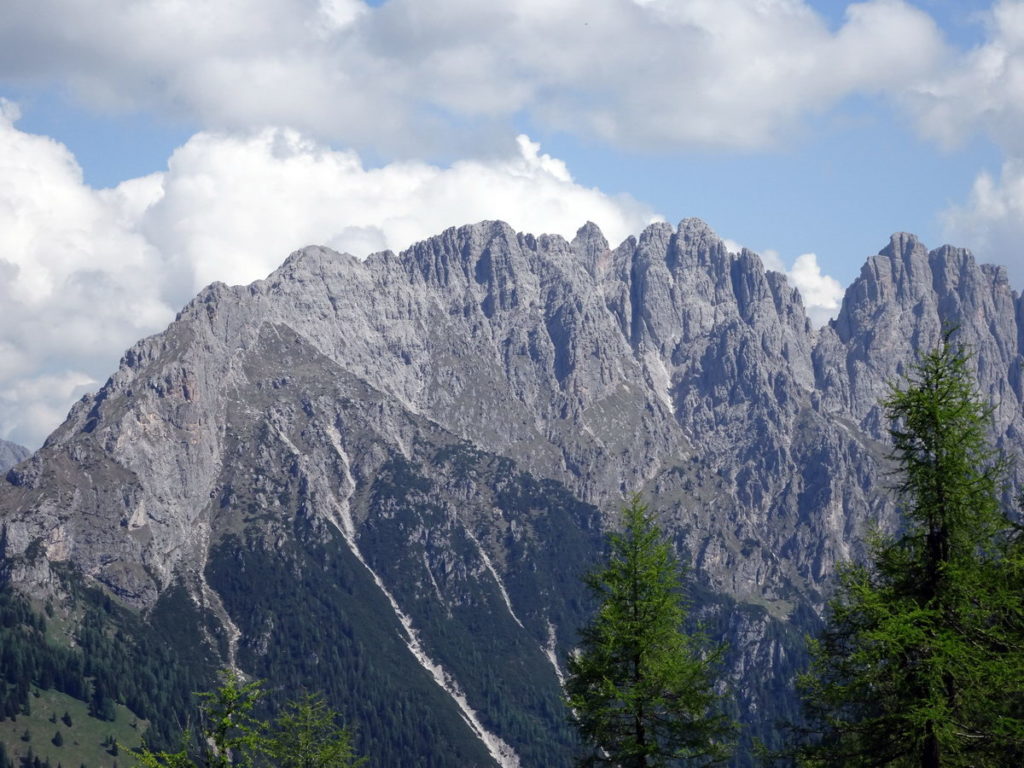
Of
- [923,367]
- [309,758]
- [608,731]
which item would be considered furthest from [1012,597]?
[309,758]

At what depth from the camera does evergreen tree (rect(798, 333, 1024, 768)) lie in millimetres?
33125

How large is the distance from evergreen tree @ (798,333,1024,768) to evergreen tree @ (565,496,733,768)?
7.38 meters

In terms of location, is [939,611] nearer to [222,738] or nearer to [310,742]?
[222,738]

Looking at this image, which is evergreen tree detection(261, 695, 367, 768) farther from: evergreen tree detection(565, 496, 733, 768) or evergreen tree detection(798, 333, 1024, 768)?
evergreen tree detection(798, 333, 1024, 768)

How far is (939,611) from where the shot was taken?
1334 inches

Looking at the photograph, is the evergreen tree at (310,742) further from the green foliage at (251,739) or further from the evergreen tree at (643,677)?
the evergreen tree at (643,677)

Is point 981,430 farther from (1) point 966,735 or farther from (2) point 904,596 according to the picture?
(1) point 966,735

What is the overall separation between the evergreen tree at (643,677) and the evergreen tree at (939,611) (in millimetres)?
7381

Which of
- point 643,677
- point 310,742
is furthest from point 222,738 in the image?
point 310,742

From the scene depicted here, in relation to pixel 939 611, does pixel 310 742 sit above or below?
below

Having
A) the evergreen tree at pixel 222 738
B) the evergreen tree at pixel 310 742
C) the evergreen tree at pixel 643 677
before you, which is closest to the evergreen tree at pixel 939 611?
the evergreen tree at pixel 643 677

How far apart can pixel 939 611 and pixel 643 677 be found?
14.0m

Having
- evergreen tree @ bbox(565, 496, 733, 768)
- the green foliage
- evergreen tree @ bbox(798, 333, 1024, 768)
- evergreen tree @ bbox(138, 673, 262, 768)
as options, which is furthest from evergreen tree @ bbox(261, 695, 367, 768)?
evergreen tree @ bbox(798, 333, 1024, 768)

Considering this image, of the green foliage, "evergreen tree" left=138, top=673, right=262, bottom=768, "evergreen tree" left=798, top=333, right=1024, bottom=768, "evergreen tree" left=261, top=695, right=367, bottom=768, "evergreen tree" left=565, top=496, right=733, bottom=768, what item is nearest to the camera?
"evergreen tree" left=798, top=333, right=1024, bottom=768
